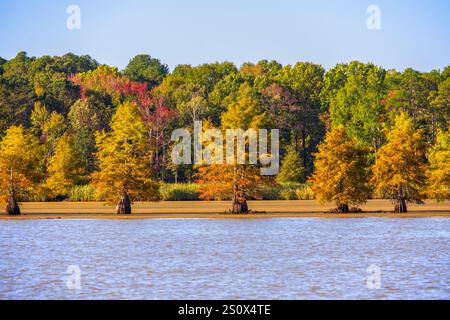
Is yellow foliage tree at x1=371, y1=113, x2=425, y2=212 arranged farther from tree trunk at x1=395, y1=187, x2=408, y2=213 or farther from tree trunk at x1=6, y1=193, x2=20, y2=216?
tree trunk at x1=6, y1=193, x2=20, y2=216

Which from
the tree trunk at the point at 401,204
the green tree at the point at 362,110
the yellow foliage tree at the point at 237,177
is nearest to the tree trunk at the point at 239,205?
the yellow foliage tree at the point at 237,177

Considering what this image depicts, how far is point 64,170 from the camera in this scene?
86375 millimetres

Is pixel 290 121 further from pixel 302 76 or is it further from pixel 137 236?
pixel 137 236

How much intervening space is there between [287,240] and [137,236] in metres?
9.17

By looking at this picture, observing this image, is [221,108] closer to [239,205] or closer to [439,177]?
[239,205]

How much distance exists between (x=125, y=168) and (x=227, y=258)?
26466 mm

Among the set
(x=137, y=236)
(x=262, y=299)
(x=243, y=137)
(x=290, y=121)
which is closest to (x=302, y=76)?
(x=290, y=121)

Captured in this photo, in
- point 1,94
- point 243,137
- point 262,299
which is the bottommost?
point 262,299

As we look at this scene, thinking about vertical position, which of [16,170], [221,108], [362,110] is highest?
[221,108]

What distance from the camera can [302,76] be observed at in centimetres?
13050

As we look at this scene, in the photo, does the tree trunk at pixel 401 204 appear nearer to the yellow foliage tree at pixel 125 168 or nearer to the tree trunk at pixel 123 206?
the yellow foliage tree at pixel 125 168

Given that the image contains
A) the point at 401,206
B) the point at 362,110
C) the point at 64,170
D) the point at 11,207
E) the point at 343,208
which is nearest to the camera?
the point at 11,207

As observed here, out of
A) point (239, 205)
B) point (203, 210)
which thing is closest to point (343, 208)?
point (239, 205)

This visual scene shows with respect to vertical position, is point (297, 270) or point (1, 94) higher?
point (1, 94)
